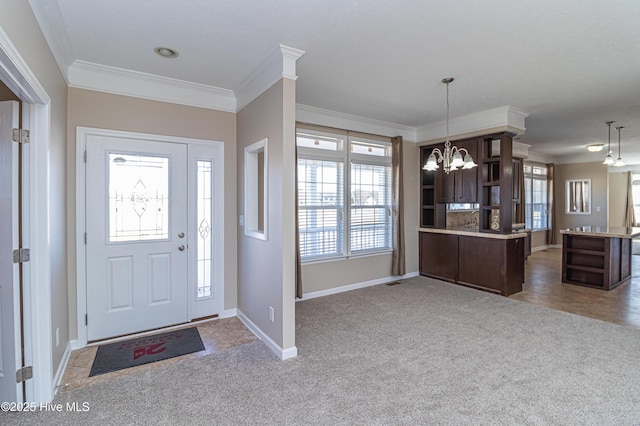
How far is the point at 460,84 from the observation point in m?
3.65

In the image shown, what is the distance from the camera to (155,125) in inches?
134

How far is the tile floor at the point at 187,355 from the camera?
2.51 metres

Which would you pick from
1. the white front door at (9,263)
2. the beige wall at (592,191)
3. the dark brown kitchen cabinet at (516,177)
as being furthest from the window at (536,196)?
the white front door at (9,263)

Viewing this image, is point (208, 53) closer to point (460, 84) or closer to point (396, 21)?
point (396, 21)

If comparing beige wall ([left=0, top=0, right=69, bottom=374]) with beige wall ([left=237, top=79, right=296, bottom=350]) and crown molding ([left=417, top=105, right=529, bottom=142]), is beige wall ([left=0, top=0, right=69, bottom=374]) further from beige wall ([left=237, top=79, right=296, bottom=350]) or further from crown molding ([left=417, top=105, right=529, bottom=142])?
crown molding ([left=417, top=105, right=529, bottom=142])

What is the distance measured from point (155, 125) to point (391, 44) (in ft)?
8.21

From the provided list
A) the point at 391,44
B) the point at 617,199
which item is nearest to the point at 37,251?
the point at 391,44

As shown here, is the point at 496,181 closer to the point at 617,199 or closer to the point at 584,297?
the point at 584,297

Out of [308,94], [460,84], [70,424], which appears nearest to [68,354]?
[70,424]

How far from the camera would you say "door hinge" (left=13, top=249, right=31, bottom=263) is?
83.0 inches

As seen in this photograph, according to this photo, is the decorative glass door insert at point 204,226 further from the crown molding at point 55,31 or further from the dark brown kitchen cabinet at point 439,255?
the dark brown kitchen cabinet at point 439,255

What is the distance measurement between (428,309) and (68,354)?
3855 millimetres

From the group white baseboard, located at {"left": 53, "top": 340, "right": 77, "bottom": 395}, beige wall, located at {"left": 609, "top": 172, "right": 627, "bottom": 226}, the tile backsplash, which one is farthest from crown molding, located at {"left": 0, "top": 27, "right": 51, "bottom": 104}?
beige wall, located at {"left": 609, "top": 172, "right": 627, "bottom": 226}

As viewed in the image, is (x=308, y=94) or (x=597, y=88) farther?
(x=308, y=94)
